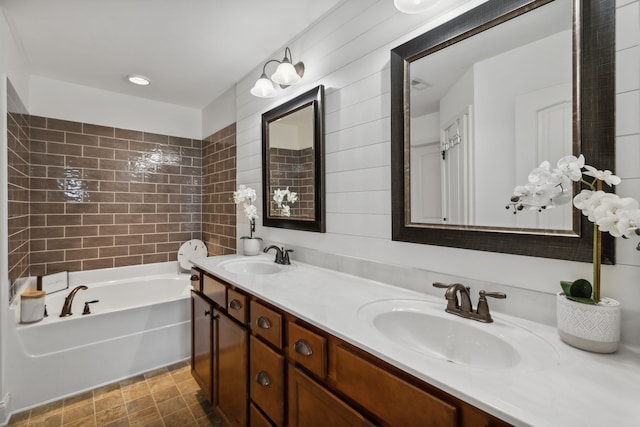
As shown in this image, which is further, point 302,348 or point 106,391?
point 106,391

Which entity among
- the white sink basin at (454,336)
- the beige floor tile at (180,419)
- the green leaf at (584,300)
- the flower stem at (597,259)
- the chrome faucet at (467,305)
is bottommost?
the beige floor tile at (180,419)

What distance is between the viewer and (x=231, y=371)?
157 cm

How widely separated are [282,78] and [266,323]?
4.75 ft

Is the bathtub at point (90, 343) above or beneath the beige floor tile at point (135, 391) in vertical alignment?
above

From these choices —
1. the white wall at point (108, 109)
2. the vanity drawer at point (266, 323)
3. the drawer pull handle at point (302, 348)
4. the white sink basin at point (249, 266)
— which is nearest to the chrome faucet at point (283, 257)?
the white sink basin at point (249, 266)

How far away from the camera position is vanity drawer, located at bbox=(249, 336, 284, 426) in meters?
1.19

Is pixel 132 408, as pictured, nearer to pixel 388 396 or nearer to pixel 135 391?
pixel 135 391

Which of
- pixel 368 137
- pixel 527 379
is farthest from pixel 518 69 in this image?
pixel 527 379

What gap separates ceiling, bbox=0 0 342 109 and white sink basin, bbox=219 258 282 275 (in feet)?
5.15

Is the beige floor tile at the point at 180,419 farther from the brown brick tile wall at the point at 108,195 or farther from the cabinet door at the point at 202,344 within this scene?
the brown brick tile wall at the point at 108,195

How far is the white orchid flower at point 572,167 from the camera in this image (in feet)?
2.67

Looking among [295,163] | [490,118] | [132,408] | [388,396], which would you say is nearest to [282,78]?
[295,163]

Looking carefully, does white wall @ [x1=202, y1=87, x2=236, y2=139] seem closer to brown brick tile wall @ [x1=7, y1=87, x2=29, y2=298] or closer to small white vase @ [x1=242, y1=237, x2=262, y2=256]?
small white vase @ [x1=242, y1=237, x2=262, y2=256]

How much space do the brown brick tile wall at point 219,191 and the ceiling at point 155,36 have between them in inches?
24.4
